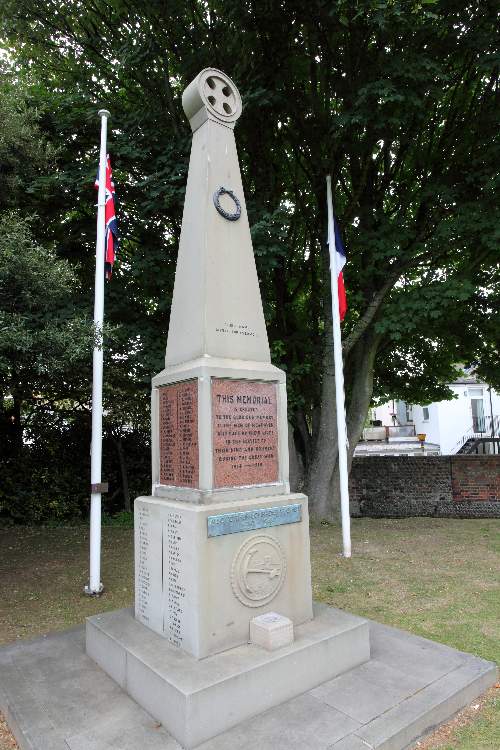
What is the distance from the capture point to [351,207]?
11.5m

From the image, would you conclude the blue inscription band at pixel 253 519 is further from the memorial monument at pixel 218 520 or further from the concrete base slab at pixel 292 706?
the concrete base slab at pixel 292 706

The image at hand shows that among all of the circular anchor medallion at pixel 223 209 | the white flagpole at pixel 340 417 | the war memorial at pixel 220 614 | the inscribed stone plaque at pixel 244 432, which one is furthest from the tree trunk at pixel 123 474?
the circular anchor medallion at pixel 223 209

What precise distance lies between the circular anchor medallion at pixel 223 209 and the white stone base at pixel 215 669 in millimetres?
3862

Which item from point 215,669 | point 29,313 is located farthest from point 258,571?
point 29,313

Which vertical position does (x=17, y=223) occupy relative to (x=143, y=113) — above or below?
below

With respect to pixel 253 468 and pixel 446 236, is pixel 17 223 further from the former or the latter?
pixel 446 236

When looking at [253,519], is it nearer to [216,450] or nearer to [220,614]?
[216,450]

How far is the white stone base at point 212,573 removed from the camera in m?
4.17

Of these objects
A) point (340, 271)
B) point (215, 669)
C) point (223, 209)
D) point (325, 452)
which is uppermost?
point (340, 271)

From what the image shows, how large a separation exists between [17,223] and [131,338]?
3.66 meters

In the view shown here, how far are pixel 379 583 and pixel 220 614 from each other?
4010mm

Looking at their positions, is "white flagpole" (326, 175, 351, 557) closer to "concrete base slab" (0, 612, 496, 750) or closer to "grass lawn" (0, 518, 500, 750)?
"grass lawn" (0, 518, 500, 750)

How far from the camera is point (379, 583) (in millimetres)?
7480

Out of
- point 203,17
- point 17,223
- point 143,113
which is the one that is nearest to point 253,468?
point 17,223
